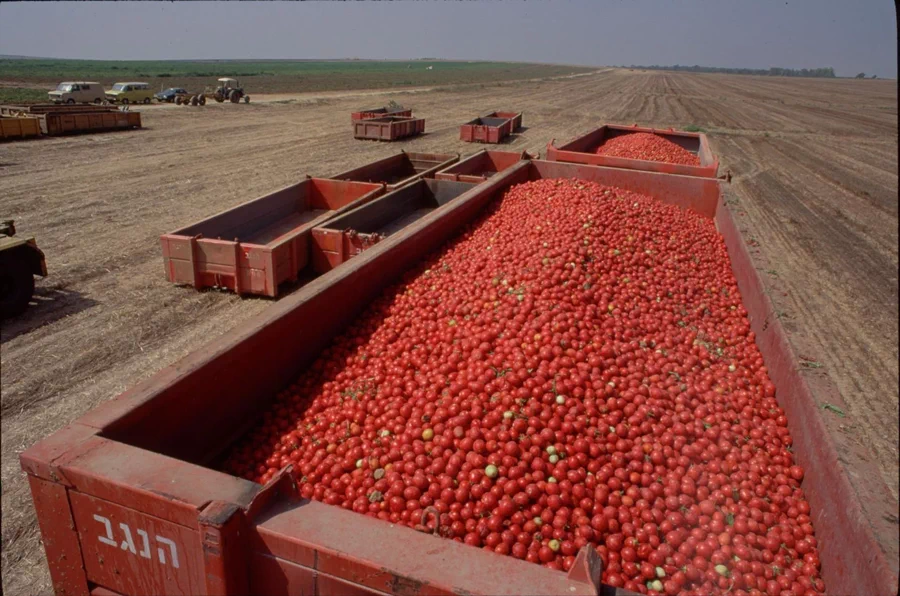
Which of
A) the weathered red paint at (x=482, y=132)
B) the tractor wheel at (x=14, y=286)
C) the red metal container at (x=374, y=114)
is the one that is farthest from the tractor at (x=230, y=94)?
the tractor wheel at (x=14, y=286)

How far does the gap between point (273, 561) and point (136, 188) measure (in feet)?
45.7

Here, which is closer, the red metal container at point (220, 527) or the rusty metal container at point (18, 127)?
the red metal container at point (220, 527)

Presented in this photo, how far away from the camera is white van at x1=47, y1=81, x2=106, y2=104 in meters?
30.9

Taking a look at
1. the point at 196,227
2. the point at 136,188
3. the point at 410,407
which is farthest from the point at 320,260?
the point at 136,188

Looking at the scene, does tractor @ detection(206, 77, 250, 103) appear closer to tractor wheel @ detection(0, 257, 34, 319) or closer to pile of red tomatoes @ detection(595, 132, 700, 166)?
pile of red tomatoes @ detection(595, 132, 700, 166)

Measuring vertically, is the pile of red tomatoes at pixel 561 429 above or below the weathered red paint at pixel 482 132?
below

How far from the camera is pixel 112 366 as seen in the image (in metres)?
6.16

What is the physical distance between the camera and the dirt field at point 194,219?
535 cm

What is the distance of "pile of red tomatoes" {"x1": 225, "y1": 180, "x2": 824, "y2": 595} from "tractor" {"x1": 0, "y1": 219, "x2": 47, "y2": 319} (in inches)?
189

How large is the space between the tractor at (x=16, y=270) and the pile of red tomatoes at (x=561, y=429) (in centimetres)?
481

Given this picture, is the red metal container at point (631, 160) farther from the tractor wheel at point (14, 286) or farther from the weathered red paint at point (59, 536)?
the weathered red paint at point (59, 536)

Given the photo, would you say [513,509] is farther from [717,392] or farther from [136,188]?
[136,188]

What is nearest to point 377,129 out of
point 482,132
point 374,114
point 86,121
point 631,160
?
point 374,114

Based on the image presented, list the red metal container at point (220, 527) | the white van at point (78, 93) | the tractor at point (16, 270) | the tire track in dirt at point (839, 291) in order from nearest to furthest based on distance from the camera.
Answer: the red metal container at point (220, 527), the tire track in dirt at point (839, 291), the tractor at point (16, 270), the white van at point (78, 93)
